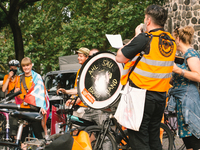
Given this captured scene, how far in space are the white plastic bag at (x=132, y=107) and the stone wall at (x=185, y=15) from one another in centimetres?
753

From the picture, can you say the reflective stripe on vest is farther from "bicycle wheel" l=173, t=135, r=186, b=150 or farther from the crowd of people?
"bicycle wheel" l=173, t=135, r=186, b=150

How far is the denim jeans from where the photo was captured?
2.63 m

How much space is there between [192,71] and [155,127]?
935mm

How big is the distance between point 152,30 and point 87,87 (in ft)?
3.57

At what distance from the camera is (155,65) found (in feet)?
8.46

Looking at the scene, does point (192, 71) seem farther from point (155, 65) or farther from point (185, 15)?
point (185, 15)

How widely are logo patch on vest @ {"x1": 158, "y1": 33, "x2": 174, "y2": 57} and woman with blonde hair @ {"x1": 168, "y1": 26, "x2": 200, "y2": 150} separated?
1.99 feet

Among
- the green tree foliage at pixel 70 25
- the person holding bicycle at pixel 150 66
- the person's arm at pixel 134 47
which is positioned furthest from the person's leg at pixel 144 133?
the green tree foliage at pixel 70 25

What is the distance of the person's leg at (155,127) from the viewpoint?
2701 mm

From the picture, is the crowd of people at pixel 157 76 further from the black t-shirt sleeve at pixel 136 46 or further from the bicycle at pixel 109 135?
the bicycle at pixel 109 135

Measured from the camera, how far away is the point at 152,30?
2.69 meters

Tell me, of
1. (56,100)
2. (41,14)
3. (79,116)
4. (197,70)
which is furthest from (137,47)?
(41,14)

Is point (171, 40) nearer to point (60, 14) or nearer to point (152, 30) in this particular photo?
point (152, 30)

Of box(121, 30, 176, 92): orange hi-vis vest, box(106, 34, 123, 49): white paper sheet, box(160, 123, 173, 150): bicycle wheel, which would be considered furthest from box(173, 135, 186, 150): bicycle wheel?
box(106, 34, 123, 49): white paper sheet
